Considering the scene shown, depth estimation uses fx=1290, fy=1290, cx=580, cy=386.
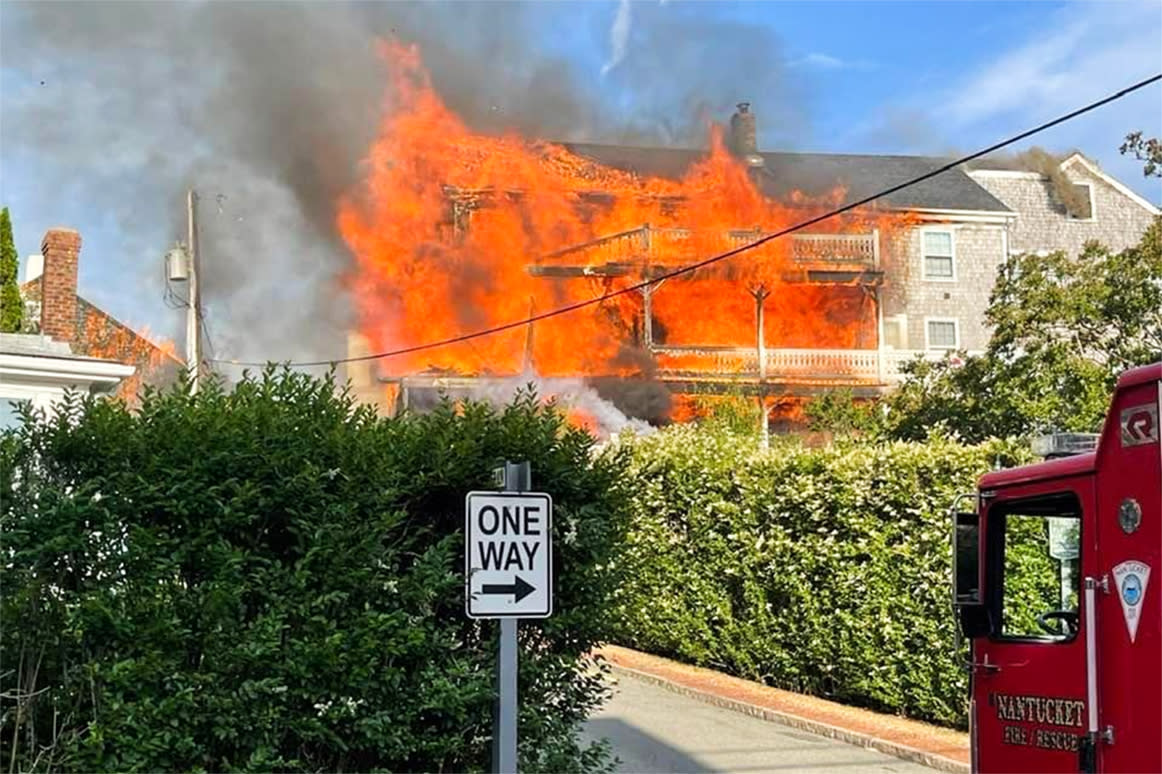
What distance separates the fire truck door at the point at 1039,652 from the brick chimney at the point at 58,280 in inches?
765

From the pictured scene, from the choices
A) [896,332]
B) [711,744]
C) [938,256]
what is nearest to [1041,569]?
[711,744]

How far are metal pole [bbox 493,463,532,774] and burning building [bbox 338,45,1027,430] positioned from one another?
2859 centimetres

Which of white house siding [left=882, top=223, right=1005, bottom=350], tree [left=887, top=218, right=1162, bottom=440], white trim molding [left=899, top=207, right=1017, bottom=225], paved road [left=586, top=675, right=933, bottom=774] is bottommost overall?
paved road [left=586, top=675, right=933, bottom=774]

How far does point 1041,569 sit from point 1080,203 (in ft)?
122

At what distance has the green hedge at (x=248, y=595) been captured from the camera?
5805 millimetres

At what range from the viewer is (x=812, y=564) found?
12.6 metres

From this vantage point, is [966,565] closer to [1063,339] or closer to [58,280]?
[1063,339]

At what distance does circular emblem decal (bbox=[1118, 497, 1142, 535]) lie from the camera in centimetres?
457

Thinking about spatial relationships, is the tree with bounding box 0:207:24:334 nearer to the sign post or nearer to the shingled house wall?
the sign post

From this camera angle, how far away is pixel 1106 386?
757 inches

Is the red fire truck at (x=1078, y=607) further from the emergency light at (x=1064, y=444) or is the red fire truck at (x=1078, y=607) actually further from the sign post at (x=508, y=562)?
the sign post at (x=508, y=562)

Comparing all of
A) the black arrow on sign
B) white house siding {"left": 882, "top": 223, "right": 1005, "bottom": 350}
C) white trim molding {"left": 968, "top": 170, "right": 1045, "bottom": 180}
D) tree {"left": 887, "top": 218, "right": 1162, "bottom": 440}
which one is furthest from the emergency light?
white trim molding {"left": 968, "top": 170, "right": 1045, "bottom": 180}

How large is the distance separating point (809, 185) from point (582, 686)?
34738 millimetres

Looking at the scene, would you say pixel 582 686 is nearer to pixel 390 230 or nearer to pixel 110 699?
pixel 110 699
